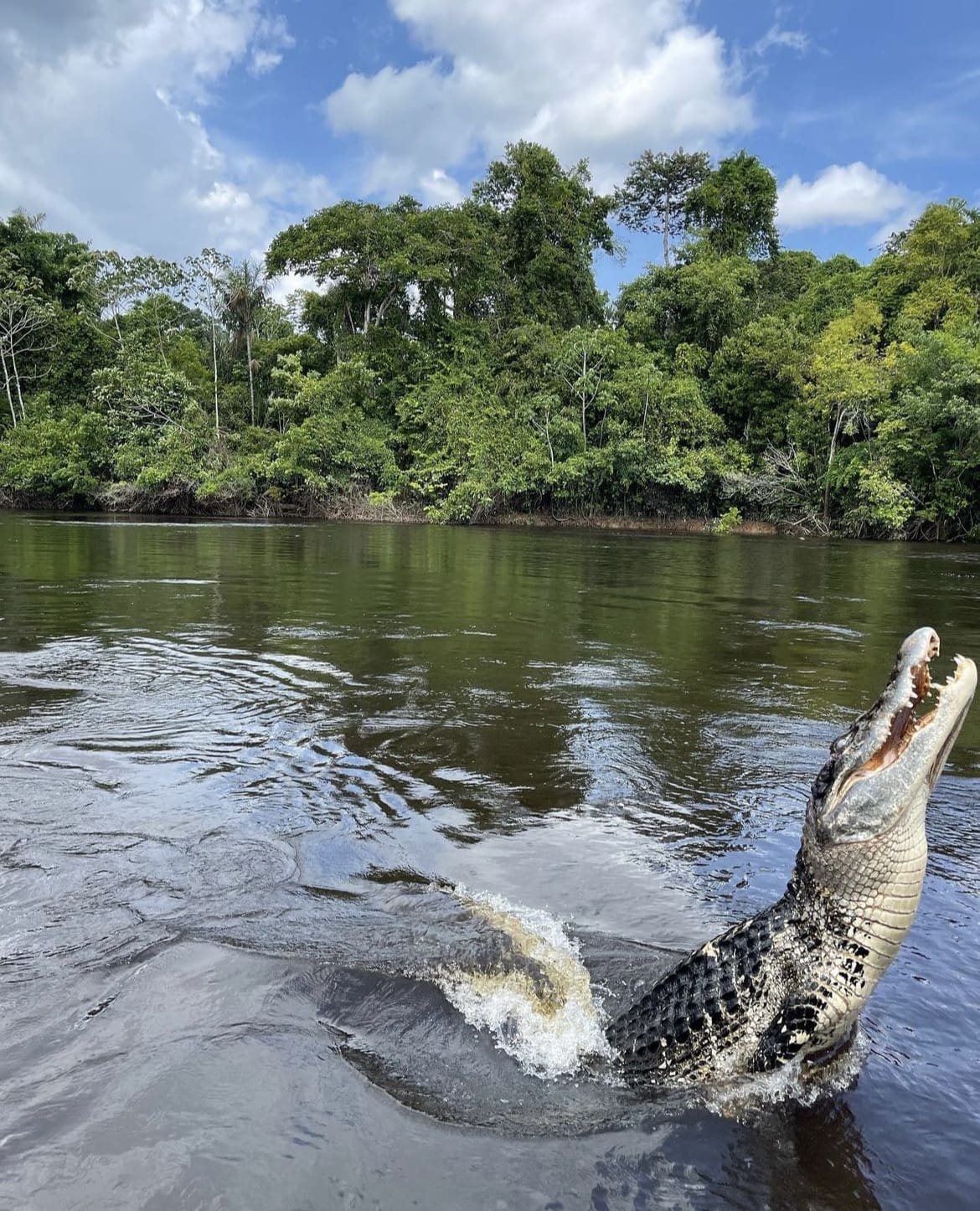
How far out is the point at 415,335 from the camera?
41.7 m

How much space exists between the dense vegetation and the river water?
87.7 feet

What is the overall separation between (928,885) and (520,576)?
11.8 m

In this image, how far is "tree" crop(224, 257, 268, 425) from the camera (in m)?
38.5

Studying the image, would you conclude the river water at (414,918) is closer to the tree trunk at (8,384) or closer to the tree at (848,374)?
the tree at (848,374)

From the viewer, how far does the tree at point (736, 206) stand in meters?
41.2

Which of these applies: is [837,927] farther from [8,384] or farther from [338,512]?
[8,384]

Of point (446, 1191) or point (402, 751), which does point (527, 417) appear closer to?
point (402, 751)

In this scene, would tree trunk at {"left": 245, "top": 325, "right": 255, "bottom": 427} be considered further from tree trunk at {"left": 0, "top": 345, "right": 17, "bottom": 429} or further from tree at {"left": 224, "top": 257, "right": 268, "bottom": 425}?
tree trunk at {"left": 0, "top": 345, "right": 17, "bottom": 429}

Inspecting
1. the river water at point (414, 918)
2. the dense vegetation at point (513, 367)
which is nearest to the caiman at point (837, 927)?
the river water at point (414, 918)

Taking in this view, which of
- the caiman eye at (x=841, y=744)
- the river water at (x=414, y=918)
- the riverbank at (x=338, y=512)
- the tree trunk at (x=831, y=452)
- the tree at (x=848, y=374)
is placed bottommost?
the river water at (x=414, y=918)

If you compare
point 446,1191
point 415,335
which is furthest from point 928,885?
point 415,335

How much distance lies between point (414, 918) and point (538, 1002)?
0.70m

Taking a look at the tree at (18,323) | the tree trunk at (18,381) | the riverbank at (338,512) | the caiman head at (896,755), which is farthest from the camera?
the tree trunk at (18,381)

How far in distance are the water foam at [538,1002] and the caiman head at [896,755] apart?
1.08m
